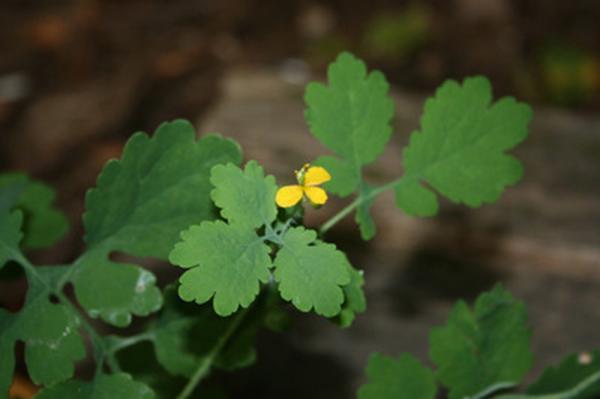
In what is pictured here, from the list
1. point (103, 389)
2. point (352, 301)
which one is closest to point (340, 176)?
point (352, 301)

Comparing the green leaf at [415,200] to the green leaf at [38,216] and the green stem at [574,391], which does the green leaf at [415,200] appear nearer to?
the green stem at [574,391]

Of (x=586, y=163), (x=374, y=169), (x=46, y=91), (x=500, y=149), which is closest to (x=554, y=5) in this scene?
(x=586, y=163)

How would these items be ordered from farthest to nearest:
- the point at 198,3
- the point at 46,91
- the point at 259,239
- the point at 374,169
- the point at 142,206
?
the point at 198,3, the point at 46,91, the point at 374,169, the point at 142,206, the point at 259,239

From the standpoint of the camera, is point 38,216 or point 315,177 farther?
point 38,216

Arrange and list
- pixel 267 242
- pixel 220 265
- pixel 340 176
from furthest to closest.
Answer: pixel 340 176
pixel 267 242
pixel 220 265

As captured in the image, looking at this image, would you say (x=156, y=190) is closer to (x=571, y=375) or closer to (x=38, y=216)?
(x=38, y=216)

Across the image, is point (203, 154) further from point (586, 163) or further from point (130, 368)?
point (586, 163)
